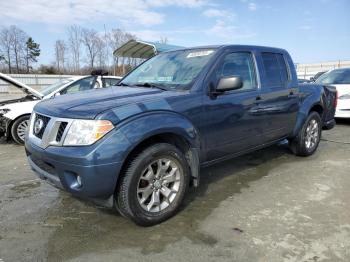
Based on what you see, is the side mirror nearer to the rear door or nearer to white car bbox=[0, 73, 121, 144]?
the rear door

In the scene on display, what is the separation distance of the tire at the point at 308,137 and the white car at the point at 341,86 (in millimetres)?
3313

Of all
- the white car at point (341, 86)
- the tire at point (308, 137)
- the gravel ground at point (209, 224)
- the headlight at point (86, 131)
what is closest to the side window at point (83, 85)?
the gravel ground at point (209, 224)

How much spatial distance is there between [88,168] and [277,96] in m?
3.07

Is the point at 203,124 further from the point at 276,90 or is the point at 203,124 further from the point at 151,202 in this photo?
the point at 276,90

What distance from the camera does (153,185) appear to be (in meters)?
3.41

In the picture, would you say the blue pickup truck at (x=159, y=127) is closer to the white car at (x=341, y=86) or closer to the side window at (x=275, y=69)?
the side window at (x=275, y=69)

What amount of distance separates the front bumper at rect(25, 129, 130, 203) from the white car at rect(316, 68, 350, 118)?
773 cm

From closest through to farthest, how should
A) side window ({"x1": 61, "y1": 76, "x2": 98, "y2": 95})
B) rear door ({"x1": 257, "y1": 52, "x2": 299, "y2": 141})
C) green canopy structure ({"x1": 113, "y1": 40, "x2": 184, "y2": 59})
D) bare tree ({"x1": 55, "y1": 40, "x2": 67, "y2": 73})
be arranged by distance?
rear door ({"x1": 257, "y1": 52, "x2": 299, "y2": 141})
side window ({"x1": 61, "y1": 76, "x2": 98, "y2": 95})
green canopy structure ({"x1": 113, "y1": 40, "x2": 184, "y2": 59})
bare tree ({"x1": 55, "y1": 40, "x2": 67, "y2": 73})

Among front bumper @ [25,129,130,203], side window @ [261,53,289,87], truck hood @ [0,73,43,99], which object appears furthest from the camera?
truck hood @ [0,73,43,99]

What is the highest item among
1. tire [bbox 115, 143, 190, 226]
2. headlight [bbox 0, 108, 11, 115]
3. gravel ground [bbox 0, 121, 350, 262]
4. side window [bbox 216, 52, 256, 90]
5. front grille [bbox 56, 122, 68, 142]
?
side window [bbox 216, 52, 256, 90]

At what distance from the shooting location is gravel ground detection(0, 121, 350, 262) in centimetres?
293

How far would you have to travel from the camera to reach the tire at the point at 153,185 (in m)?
3.16

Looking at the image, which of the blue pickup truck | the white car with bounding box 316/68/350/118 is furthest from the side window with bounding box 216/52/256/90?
the white car with bounding box 316/68/350/118

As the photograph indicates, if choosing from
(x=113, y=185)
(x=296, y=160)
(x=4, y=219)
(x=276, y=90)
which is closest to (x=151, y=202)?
(x=113, y=185)
